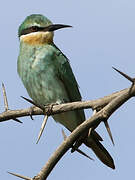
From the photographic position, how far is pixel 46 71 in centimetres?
498

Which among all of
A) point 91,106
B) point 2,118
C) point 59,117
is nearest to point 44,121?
point 2,118

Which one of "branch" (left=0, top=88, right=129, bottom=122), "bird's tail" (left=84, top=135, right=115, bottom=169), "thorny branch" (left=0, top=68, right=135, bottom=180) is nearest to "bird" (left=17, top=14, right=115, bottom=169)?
"bird's tail" (left=84, top=135, right=115, bottom=169)

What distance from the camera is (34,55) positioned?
16.9ft

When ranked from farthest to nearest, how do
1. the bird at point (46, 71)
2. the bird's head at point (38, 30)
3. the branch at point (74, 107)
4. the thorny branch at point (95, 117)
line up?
the bird's head at point (38, 30), the bird at point (46, 71), the branch at point (74, 107), the thorny branch at point (95, 117)

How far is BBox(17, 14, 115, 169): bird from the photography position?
16.3ft

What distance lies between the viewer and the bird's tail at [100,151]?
3.79 metres

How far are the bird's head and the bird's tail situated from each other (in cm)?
167

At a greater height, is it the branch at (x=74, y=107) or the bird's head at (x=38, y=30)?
the branch at (x=74, y=107)

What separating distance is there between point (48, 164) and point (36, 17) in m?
3.70

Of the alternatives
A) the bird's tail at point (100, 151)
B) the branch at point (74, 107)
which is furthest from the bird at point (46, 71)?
the branch at point (74, 107)

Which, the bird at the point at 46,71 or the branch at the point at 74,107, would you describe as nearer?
the branch at the point at 74,107

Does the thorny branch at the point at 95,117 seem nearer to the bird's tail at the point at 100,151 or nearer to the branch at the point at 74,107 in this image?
the branch at the point at 74,107

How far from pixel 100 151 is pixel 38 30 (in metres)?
2.03

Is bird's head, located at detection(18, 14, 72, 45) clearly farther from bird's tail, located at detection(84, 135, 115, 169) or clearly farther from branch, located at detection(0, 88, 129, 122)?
branch, located at detection(0, 88, 129, 122)
